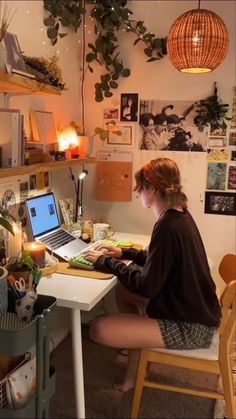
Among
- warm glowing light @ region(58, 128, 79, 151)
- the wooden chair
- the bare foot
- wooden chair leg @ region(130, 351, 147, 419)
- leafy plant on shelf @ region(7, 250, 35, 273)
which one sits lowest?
the bare foot

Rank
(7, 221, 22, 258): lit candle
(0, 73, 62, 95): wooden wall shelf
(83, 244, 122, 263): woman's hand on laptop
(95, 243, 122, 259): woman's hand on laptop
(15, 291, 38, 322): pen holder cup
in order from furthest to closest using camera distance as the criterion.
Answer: (95, 243, 122, 259): woman's hand on laptop < (83, 244, 122, 263): woman's hand on laptop < (7, 221, 22, 258): lit candle < (0, 73, 62, 95): wooden wall shelf < (15, 291, 38, 322): pen holder cup

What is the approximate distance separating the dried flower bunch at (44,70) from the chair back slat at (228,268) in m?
1.48

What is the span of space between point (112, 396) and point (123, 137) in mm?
1631

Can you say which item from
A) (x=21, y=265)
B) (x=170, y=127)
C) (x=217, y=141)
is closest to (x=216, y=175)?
(x=217, y=141)

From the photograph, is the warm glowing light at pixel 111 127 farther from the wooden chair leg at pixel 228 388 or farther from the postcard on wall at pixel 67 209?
the wooden chair leg at pixel 228 388

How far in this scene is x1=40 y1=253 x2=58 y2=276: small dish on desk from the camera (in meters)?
1.98

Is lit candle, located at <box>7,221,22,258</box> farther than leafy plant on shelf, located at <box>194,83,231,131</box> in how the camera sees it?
No

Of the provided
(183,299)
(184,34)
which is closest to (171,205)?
(183,299)

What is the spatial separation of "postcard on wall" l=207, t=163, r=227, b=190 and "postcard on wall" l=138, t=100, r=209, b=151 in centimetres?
14

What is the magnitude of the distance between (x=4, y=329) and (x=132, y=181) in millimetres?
1745

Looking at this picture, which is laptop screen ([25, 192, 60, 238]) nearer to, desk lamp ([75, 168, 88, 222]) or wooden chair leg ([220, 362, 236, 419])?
desk lamp ([75, 168, 88, 222])

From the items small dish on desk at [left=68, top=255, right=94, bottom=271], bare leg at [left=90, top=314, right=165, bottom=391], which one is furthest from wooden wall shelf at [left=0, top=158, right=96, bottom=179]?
bare leg at [left=90, top=314, right=165, bottom=391]

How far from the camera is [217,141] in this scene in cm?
279

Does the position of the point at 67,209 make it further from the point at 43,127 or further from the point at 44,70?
the point at 44,70
